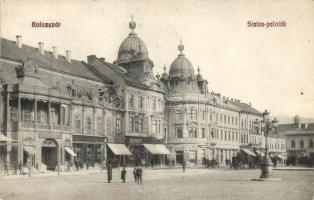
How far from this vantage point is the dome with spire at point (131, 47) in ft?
197

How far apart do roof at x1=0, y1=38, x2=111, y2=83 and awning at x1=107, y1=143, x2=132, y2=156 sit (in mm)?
6461

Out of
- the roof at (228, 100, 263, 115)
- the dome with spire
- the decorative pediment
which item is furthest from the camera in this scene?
the roof at (228, 100, 263, 115)

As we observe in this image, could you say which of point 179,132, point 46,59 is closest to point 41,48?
point 46,59

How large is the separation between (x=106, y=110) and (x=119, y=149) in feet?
12.7

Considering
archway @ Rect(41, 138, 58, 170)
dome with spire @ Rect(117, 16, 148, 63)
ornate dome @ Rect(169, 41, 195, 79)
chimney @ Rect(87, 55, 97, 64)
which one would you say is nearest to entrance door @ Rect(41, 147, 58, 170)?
archway @ Rect(41, 138, 58, 170)

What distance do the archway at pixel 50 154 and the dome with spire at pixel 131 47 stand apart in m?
22.6

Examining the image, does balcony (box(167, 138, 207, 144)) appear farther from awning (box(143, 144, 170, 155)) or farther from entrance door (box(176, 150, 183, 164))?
awning (box(143, 144, 170, 155))

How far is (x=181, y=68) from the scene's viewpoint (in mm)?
68812

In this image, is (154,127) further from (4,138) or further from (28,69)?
(4,138)

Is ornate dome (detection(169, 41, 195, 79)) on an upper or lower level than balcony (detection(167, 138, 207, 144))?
upper

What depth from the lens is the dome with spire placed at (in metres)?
60.2

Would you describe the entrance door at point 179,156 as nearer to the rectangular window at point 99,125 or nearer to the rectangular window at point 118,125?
the rectangular window at point 118,125

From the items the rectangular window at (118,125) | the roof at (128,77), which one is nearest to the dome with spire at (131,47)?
the roof at (128,77)

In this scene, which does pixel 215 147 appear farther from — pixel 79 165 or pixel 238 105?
pixel 79 165
